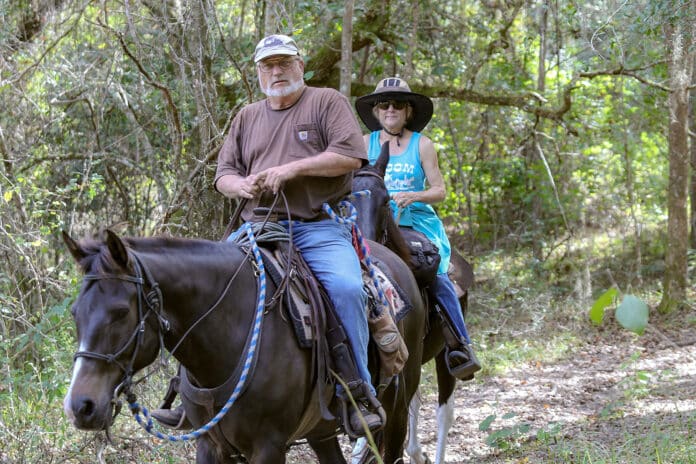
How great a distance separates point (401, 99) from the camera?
20.7 feet

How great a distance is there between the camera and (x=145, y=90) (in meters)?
10.2

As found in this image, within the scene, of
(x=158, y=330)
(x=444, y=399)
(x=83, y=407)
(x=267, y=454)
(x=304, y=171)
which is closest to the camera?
(x=83, y=407)

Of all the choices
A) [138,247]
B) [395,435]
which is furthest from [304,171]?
[395,435]

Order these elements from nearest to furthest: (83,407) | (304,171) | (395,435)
Answer: (83,407), (304,171), (395,435)

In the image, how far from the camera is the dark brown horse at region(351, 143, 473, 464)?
18.2 ft

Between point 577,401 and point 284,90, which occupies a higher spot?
point 284,90

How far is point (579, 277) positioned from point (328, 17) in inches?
244

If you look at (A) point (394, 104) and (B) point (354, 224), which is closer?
(B) point (354, 224)

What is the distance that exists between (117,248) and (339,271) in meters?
1.37

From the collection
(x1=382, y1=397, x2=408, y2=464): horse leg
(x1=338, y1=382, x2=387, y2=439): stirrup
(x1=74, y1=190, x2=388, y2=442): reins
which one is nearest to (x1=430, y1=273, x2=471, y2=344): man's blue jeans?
(x1=382, y1=397, x2=408, y2=464): horse leg

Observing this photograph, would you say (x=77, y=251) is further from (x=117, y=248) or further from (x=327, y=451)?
Answer: (x=327, y=451)

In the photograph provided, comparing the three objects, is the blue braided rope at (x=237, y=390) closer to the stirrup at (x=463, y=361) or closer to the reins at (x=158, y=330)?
the reins at (x=158, y=330)

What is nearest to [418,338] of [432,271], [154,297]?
[432,271]

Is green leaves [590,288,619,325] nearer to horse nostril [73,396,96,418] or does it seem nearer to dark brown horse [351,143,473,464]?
horse nostril [73,396,96,418]
